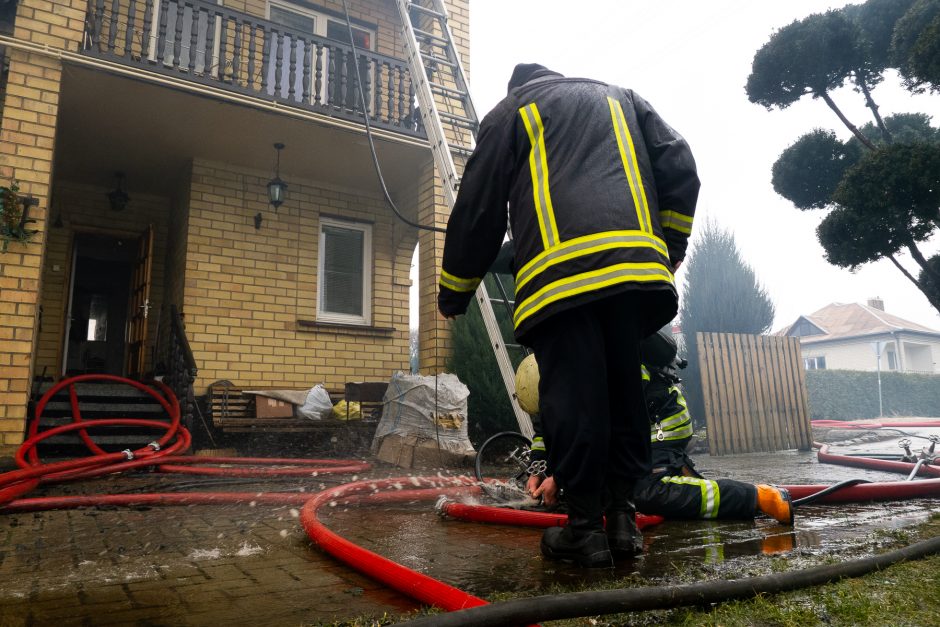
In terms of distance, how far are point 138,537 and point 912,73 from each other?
225 inches

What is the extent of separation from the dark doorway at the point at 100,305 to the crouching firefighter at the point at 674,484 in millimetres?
9407

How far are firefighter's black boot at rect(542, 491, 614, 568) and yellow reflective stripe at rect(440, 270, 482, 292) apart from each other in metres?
0.83

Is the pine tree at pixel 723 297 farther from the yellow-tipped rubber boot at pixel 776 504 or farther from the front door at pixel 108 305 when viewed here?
the yellow-tipped rubber boot at pixel 776 504

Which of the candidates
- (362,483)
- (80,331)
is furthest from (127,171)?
(362,483)

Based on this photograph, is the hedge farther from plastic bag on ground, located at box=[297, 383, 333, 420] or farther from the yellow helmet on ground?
the yellow helmet on ground

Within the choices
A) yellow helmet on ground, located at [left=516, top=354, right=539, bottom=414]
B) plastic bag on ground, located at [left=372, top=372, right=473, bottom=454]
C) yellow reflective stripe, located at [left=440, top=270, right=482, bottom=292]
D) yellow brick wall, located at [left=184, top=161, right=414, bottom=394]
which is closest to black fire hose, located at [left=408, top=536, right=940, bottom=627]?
yellow reflective stripe, located at [left=440, top=270, right=482, bottom=292]

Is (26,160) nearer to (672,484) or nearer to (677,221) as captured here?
(677,221)

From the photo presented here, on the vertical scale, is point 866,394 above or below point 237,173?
below

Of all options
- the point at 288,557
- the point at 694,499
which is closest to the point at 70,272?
the point at 288,557

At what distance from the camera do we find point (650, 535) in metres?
2.49

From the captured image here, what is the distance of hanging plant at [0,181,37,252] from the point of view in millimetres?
5391

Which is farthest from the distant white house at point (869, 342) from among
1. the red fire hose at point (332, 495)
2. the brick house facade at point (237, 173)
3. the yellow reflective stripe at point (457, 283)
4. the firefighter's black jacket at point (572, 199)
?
the yellow reflective stripe at point (457, 283)

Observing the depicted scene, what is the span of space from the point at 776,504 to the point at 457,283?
5.41 ft

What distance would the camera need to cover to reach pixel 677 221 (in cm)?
229
